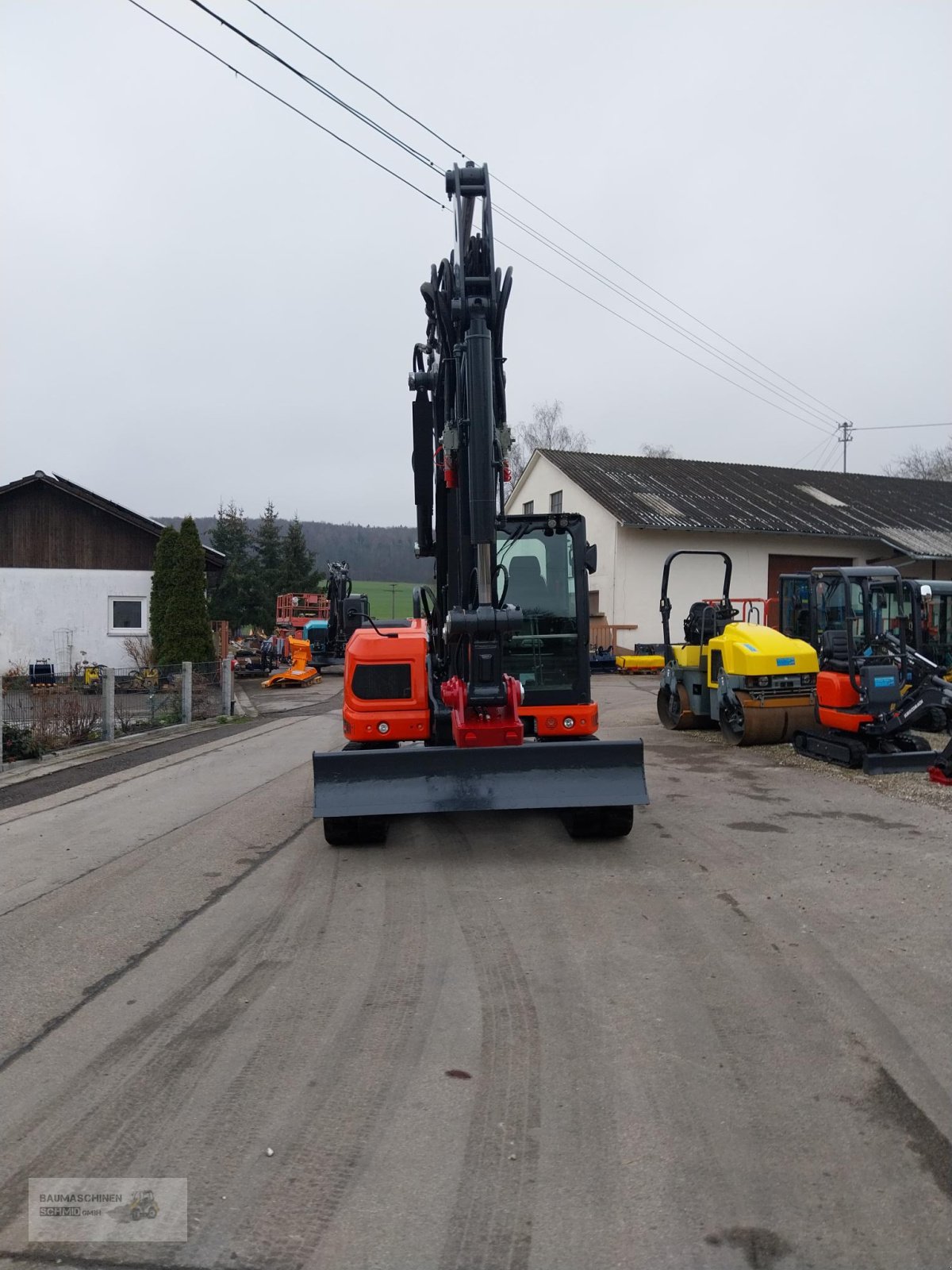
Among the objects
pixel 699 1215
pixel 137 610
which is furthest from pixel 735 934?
pixel 137 610

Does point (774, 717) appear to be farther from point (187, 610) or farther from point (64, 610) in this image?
point (64, 610)

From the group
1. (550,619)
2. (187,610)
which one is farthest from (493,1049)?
(187,610)

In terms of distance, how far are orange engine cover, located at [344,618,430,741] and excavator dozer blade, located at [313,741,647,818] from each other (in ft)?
2.21

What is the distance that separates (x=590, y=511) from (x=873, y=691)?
910 inches

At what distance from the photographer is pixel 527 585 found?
8.41 m

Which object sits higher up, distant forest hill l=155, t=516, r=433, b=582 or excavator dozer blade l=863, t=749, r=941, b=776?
distant forest hill l=155, t=516, r=433, b=582

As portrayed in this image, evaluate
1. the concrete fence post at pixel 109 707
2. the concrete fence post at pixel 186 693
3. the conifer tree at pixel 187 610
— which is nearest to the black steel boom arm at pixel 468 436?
the concrete fence post at pixel 109 707

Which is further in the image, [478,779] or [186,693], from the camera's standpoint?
[186,693]

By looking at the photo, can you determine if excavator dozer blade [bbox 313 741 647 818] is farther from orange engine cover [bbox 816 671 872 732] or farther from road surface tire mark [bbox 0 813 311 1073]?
orange engine cover [bbox 816 671 872 732]

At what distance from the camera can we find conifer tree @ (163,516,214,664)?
25922 mm

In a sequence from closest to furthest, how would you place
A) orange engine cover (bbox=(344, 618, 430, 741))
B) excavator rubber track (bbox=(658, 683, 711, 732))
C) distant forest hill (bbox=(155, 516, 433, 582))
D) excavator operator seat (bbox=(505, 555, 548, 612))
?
orange engine cover (bbox=(344, 618, 430, 741)), excavator operator seat (bbox=(505, 555, 548, 612)), excavator rubber track (bbox=(658, 683, 711, 732)), distant forest hill (bbox=(155, 516, 433, 582))

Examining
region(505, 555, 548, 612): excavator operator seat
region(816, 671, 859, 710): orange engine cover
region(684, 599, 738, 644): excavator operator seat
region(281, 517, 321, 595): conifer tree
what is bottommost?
region(816, 671, 859, 710): orange engine cover

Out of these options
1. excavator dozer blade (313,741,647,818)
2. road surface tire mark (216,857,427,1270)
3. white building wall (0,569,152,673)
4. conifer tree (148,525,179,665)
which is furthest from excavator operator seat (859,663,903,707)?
white building wall (0,569,152,673)

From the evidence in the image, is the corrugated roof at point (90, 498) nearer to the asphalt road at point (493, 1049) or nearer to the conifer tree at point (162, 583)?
the conifer tree at point (162, 583)
